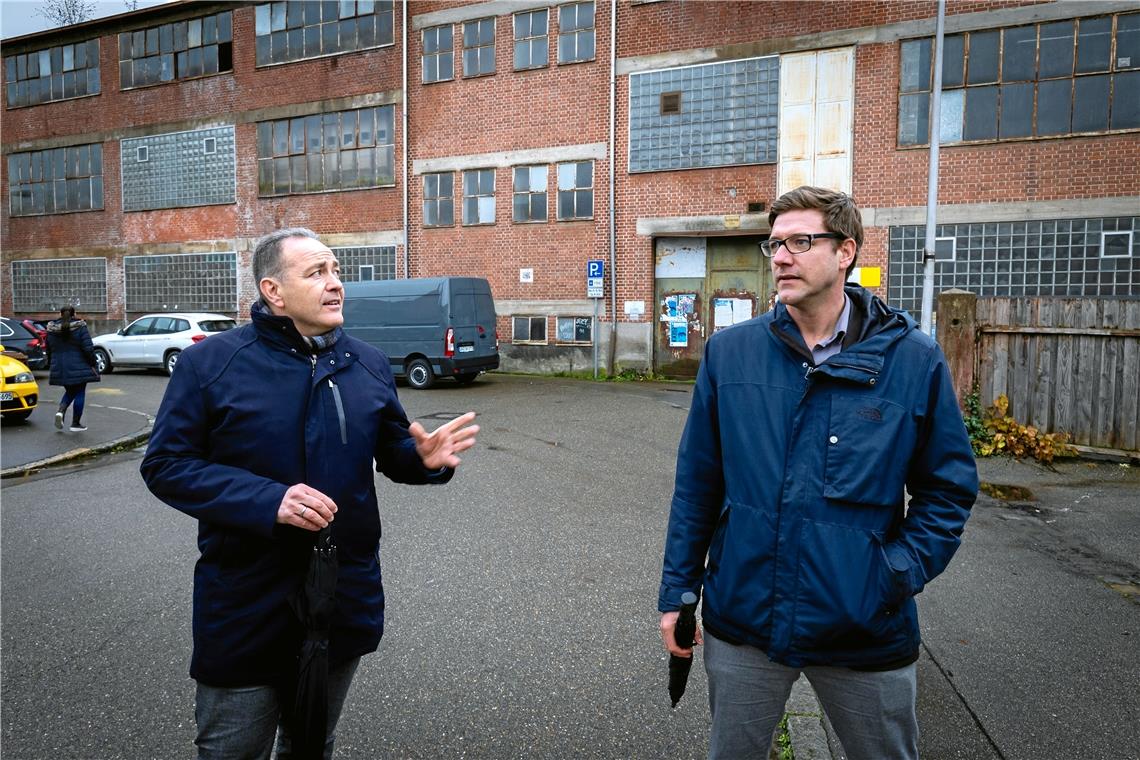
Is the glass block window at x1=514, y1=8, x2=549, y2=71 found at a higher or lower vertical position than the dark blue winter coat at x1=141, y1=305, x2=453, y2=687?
higher

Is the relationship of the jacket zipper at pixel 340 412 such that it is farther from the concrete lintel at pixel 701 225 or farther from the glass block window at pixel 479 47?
the glass block window at pixel 479 47

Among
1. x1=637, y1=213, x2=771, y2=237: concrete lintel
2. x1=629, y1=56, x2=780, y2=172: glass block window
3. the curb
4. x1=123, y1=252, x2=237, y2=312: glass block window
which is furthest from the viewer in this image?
x1=123, y1=252, x2=237, y2=312: glass block window

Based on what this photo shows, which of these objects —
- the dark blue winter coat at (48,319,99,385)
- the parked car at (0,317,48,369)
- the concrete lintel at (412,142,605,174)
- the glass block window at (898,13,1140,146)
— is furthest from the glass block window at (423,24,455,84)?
the dark blue winter coat at (48,319,99,385)

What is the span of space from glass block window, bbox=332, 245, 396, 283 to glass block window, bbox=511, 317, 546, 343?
4.24 m

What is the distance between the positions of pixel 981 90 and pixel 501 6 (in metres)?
12.3

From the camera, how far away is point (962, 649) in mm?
4555

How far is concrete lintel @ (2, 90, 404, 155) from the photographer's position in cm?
2452

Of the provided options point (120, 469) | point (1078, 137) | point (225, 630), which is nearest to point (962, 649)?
point (225, 630)

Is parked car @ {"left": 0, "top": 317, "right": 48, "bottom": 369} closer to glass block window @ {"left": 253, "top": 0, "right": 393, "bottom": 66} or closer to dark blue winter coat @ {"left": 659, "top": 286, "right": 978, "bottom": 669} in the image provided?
glass block window @ {"left": 253, "top": 0, "right": 393, "bottom": 66}

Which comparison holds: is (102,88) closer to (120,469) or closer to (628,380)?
(628,380)

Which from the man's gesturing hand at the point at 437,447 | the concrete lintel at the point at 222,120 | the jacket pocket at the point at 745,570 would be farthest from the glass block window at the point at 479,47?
the jacket pocket at the point at 745,570

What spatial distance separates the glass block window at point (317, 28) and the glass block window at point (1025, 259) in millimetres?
15741

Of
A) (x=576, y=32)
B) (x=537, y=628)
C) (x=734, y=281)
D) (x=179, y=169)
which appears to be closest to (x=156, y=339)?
(x=179, y=169)

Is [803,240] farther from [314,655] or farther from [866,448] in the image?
[314,655]
